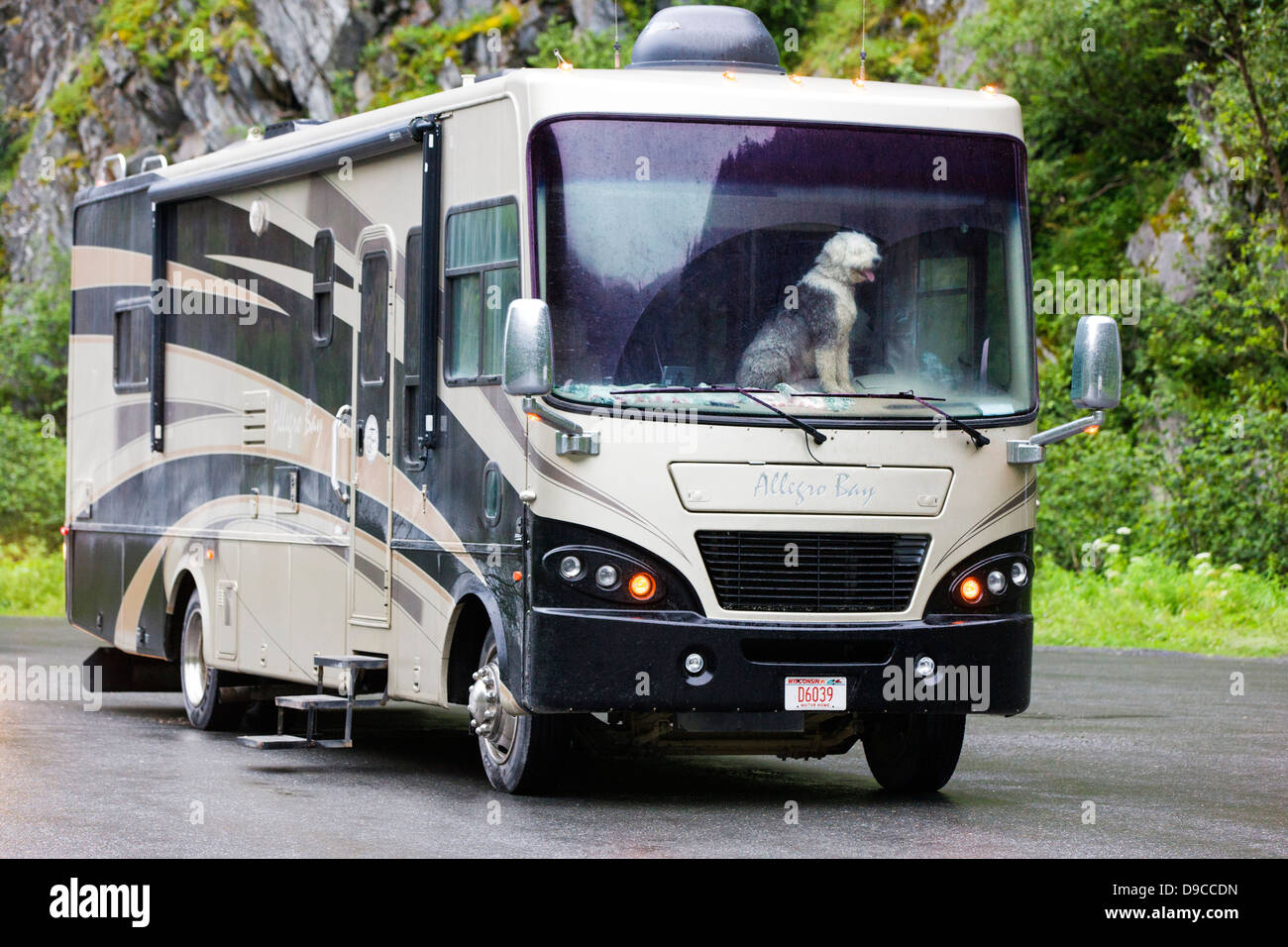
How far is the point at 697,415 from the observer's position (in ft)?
34.2

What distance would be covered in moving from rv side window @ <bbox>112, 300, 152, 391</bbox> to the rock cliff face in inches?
1082

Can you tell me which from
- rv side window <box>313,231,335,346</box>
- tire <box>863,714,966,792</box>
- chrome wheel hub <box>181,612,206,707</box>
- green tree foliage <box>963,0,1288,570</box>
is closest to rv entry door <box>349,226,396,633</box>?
rv side window <box>313,231,335,346</box>

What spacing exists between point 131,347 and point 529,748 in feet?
21.9

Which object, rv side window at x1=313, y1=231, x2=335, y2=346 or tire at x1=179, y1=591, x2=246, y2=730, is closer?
rv side window at x1=313, y1=231, x2=335, y2=346

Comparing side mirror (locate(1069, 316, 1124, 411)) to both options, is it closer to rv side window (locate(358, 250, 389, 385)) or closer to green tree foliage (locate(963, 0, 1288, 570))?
rv side window (locate(358, 250, 389, 385))

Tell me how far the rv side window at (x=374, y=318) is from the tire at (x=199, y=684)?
3.10 meters

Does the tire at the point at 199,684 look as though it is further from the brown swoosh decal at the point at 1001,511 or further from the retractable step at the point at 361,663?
the brown swoosh decal at the point at 1001,511

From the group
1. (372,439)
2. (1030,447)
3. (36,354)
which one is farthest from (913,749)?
(36,354)

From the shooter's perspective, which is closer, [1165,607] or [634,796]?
[634,796]

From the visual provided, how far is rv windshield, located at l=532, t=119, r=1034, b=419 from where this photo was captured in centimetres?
1051

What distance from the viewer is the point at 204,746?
13812 millimetres

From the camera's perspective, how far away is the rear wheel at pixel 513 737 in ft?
35.7

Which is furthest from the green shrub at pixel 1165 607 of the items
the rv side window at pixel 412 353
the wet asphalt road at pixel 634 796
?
the rv side window at pixel 412 353

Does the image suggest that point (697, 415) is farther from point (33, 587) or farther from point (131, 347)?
point (33, 587)
